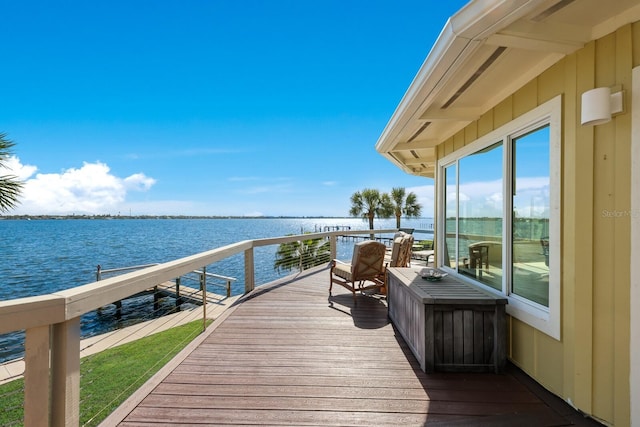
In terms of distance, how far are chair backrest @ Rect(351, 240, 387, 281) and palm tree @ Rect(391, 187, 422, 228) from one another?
15.9 meters

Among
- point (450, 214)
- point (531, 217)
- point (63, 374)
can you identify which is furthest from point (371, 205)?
point (63, 374)

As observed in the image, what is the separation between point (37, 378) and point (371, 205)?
21.5m

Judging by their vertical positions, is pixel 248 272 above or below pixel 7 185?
below

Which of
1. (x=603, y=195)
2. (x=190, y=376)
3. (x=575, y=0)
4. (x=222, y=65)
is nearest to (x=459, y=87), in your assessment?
(x=575, y=0)

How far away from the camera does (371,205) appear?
22.2 meters

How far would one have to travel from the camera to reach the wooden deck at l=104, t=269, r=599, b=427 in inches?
77.0

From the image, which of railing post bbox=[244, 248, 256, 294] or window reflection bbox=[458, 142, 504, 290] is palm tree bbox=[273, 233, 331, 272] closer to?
railing post bbox=[244, 248, 256, 294]

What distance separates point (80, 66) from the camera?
14766 millimetres

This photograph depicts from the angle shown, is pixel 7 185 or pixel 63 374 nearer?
pixel 63 374

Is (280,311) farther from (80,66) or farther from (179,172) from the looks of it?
(179,172)

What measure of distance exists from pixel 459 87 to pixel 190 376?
10.8ft

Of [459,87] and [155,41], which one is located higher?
[155,41]

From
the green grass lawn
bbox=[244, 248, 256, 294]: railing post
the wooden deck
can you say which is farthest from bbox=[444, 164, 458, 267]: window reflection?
the green grass lawn

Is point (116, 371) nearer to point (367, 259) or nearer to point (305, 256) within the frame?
point (367, 259)
